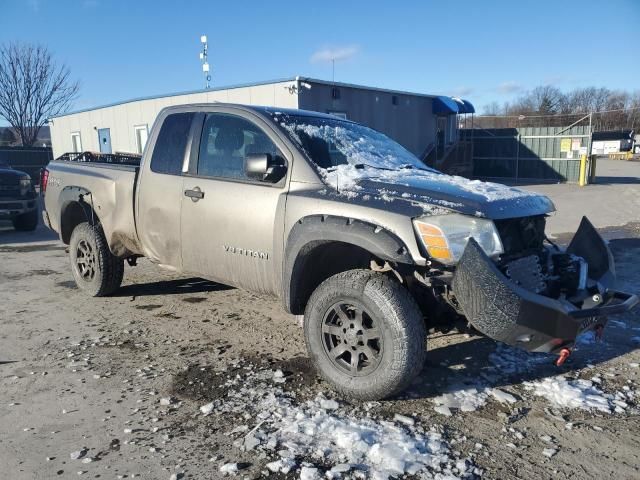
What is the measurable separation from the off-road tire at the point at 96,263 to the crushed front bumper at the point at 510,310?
3.92 m

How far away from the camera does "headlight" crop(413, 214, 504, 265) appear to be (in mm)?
3061

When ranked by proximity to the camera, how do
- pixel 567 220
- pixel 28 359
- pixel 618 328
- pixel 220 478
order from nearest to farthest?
pixel 220 478
pixel 28 359
pixel 618 328
pixel 567 220

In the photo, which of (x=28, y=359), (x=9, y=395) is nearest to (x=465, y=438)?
(x=9, y=395)

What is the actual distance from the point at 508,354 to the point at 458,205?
1.66 meters

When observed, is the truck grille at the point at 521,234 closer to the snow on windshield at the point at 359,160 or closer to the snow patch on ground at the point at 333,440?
the snow on windshield at the point at 359,160

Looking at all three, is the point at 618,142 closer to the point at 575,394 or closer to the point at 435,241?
the point at 575,394

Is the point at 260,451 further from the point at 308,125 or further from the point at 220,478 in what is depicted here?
the point at 308,125

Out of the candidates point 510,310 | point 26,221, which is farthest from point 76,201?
point 26,221

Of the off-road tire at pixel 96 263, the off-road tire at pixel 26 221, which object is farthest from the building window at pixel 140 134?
the off-road tire at pixel 96 263

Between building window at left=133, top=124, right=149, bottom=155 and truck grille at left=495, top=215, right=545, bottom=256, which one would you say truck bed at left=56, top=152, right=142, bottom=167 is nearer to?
truck grille at left=495, top=215, right=545, bottom=256

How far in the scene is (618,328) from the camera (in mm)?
4766

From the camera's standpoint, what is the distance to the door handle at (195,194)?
14.0 feet

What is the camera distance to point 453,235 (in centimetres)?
309

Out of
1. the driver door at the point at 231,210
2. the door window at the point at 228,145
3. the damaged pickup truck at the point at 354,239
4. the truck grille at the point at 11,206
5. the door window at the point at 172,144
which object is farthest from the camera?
the truck grille at the point at 11,206
